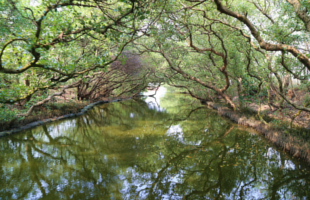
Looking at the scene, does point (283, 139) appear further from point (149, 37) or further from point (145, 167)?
point (149, 37)

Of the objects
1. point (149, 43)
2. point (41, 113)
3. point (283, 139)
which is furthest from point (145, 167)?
point (149, 43)

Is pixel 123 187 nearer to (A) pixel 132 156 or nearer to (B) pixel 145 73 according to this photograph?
(A) pixel 132 156

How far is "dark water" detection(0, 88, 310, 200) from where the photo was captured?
4.34 meters

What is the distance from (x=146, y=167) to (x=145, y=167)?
3cm

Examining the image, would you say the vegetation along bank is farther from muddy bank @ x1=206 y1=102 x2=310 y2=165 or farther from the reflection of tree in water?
the reflection of tree in water

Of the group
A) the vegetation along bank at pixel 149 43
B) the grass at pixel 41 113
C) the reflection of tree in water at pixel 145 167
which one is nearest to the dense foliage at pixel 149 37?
the vegetation along bank at pixel 149 43

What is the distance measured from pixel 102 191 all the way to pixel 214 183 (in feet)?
9.16

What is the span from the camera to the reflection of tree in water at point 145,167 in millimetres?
4348

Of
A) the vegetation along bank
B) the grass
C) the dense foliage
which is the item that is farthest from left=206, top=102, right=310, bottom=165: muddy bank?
the grass

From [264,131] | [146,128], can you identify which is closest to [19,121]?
[146,128]

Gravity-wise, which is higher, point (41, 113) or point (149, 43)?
point (149, 43)

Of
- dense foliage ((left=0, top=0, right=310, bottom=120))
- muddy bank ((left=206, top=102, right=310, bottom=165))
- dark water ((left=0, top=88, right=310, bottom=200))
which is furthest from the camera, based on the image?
muddy bank ((left=206, top=102, right=310, bottom=165))

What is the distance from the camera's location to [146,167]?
18.3 ft

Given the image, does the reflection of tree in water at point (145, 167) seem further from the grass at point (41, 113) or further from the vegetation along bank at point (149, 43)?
the vegetation along bank at point (149, 43)
